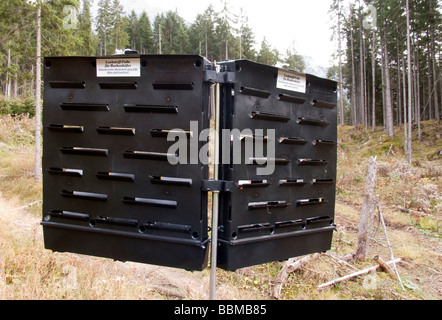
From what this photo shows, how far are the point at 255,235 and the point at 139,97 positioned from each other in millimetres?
1164

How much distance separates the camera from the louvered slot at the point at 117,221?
1.77 meters

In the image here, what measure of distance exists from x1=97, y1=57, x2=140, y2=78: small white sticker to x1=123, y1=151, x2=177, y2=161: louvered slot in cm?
49

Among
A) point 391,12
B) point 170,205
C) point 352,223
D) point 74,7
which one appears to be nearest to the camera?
point 170,205

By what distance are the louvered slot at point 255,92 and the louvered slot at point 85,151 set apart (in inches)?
37.6

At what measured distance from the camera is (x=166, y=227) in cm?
173

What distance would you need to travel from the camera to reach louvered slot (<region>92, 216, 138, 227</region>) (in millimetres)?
1773

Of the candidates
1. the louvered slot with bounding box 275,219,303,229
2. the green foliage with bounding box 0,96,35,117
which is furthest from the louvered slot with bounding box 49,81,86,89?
the green foliage with bounding box 0,96,35,117

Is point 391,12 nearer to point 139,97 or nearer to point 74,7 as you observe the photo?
point 74,7

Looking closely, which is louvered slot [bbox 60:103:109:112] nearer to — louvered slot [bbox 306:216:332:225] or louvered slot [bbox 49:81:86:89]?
louvered slot [bbox 49:81:86:89]

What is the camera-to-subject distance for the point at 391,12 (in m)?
22.3

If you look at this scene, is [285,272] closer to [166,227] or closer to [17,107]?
[166,227]

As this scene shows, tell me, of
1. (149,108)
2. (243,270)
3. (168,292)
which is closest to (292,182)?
(149,108)

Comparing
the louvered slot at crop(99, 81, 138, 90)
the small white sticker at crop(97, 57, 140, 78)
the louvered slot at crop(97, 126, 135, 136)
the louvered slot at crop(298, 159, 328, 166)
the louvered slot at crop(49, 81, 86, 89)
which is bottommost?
the louvered slot at crop(298, 159, 328, 166)

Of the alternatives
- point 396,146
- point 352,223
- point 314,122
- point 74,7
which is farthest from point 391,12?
point 314,122
